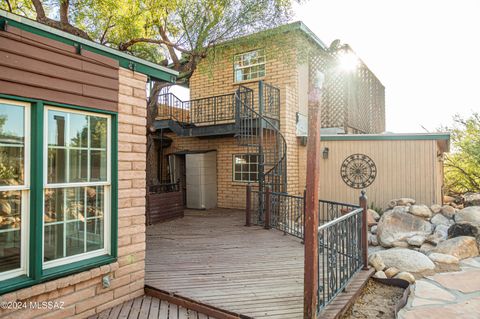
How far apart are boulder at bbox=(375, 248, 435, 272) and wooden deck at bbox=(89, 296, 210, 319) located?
3.30 metres

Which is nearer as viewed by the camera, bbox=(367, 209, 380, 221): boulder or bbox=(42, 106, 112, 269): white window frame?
bbox=(42, 106, 112, 269): white window frame

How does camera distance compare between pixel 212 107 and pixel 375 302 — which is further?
pixel 212 107

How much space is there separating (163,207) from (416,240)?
6.07m

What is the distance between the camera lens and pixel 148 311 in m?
3.17

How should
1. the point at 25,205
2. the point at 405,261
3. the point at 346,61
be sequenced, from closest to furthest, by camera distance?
the point at 25,205
the point at 405,261
the point at 346,61

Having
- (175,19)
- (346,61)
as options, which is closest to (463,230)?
(346,61)

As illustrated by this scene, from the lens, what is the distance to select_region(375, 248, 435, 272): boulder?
4.94 metres

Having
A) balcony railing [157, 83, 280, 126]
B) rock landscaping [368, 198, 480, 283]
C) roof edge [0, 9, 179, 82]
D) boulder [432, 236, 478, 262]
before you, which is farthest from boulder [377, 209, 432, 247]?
roof edge [0, 9, 179, 82]

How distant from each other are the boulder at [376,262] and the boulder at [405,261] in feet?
0.07

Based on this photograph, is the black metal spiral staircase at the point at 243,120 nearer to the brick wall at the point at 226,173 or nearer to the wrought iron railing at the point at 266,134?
the wrought iron railing at the point at 266,134

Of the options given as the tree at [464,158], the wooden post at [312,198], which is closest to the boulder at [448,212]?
the tree at [464,158]

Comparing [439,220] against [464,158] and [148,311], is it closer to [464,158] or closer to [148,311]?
[148,311]

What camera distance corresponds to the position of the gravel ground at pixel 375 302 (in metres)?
3.46

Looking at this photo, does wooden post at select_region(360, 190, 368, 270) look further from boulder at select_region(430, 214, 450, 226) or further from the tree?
the tree
